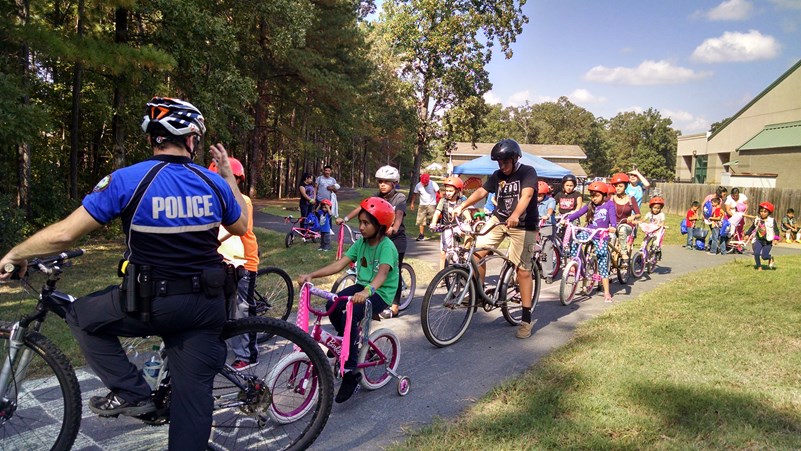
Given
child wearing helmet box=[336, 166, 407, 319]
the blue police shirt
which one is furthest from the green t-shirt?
child wearing helmet box=[336, 166, 407, 319]

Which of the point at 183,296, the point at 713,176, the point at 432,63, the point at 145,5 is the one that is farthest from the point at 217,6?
the point at 713,176

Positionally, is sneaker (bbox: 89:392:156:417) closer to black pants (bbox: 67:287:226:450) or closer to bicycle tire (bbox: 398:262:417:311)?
black pants (bbox: 67:287:226:450)

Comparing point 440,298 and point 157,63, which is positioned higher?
point 157,63

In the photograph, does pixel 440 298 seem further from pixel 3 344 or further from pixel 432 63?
A: pixel 432 63

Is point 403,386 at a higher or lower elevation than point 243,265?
lower

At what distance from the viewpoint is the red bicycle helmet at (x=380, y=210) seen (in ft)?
13.8

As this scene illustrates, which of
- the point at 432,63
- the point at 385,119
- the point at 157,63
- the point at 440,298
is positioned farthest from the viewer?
the point at 385,119

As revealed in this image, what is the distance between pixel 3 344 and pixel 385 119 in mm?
29098

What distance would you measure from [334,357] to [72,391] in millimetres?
1713

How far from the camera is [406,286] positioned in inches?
303

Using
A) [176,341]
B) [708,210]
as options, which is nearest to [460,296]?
[176,341]

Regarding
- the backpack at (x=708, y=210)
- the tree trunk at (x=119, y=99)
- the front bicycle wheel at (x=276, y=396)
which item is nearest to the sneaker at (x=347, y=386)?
the front bicycle wheel at (x=276, y=396)

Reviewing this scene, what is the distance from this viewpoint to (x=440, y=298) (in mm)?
5551

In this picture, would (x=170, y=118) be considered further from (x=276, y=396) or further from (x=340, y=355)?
(x=340, y=355)
